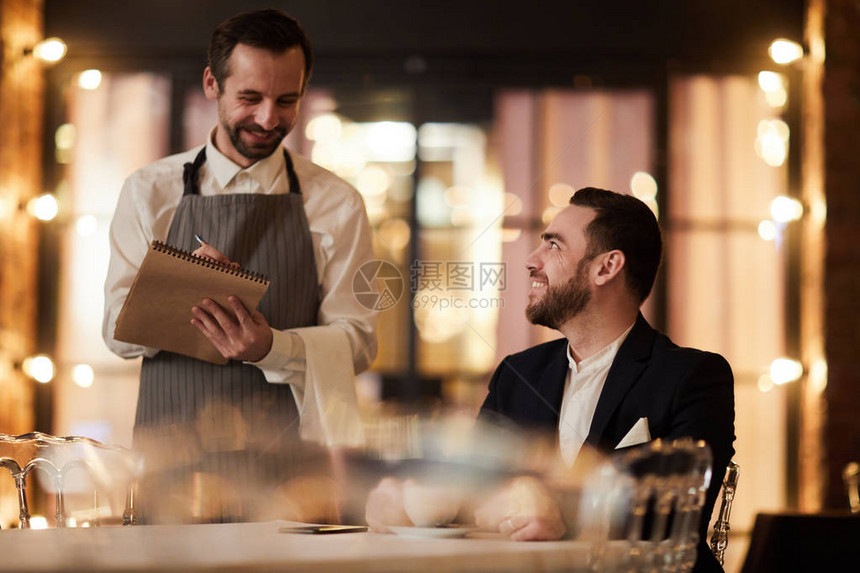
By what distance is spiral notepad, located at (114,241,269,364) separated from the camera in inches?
63.4

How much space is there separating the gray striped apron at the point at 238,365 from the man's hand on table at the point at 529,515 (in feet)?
2.83

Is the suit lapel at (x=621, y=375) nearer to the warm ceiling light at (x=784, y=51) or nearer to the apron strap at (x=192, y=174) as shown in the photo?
the apron strap at (x=192, y=174)

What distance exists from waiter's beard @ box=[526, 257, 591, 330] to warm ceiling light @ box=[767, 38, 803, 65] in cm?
183

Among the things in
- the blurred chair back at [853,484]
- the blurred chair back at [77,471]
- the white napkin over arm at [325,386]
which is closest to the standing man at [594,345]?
the white napkin over arm at [325,386]

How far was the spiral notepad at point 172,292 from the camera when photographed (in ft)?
5.29

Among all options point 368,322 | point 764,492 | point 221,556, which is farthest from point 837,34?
point 221,556

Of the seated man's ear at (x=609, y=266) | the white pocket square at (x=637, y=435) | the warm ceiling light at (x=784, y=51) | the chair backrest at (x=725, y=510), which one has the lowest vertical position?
the chair backrest at (x=725, y=510)

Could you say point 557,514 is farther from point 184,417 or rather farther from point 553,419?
point 184,417

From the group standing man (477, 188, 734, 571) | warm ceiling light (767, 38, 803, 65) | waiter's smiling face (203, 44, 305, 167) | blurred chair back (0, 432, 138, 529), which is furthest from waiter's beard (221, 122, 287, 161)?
warm ceiling light (767, 38, 803, 65)

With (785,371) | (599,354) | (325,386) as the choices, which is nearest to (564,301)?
(599,354)

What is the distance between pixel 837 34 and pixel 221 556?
287 cm

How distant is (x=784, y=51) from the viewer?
122 inches

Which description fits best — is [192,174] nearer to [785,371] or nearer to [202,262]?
[202,262]

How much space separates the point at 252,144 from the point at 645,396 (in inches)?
40.8
